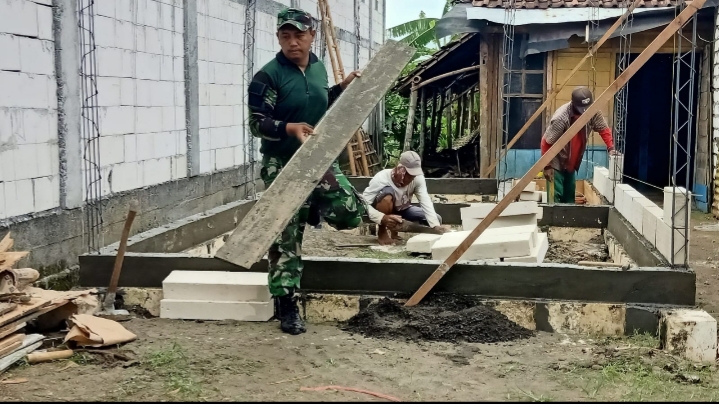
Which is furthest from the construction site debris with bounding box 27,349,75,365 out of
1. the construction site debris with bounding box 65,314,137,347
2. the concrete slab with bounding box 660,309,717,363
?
the concrete slab with bounding box 660,309,717,363

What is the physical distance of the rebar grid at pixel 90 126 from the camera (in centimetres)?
608

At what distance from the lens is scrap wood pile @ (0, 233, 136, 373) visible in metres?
3.98

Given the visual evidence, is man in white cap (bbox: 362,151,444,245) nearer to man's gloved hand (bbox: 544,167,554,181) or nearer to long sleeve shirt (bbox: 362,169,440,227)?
long sleeve shirt (bbox: 362,169,440,227)

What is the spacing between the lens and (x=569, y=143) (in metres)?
8.39

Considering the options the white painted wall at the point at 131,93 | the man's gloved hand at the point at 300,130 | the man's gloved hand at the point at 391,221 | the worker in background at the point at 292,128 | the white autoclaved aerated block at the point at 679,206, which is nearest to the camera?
the man's gloved hand at the point at 300,130

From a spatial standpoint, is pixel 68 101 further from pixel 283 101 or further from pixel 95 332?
pixel 95 332

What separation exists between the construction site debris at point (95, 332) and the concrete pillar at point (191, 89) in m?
4.15

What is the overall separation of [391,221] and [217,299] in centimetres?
337

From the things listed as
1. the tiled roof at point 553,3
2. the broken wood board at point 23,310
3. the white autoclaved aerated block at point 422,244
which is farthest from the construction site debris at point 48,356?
the tiled roof at point 553,3

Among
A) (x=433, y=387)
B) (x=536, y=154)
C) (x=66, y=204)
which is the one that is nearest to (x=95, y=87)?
(x=66, y=204)

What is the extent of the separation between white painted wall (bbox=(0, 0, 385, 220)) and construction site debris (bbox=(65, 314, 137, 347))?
1.18m

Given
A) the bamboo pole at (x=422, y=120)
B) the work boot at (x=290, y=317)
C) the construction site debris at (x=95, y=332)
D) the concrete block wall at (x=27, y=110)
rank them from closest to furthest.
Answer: the construction site debris at (x=95, y=332), the work boot at (x=290, y=317), the concrete block wall at (x=27, y=110), the bamboo pole at (x=422, y=120)

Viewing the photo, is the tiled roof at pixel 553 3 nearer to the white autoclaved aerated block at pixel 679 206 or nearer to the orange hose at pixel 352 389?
the white autoclaved aerated block at pixel 679 206

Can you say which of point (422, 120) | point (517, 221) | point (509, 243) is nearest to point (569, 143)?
point (517, 221)
